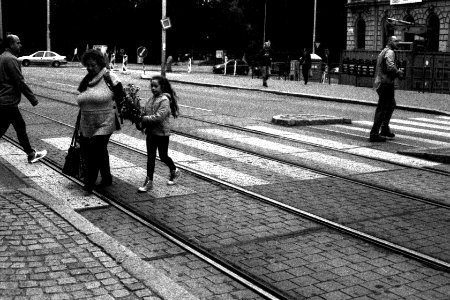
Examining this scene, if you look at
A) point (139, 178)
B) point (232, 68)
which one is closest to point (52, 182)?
point (139, 178)

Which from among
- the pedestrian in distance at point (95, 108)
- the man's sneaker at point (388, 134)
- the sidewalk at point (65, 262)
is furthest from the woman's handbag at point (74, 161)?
the man's sneaker at point (388, 134)

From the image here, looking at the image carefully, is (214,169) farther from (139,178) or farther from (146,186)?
(146,186)

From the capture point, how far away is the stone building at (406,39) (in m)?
28.2

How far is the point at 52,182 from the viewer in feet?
27.5

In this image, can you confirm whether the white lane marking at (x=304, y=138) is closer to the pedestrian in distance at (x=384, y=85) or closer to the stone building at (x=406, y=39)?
the pedestrian in distance at (x=384, y=85)

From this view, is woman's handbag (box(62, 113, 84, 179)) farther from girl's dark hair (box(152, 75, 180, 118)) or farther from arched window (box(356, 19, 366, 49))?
arched window (box(356, 19, 366, 49))

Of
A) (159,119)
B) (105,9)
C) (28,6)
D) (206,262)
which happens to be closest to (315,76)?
(159,119)

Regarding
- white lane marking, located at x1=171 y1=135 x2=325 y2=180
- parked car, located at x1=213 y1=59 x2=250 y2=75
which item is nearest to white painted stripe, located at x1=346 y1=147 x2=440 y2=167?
white lane marking, located at x1=171 y1=135 x2=325 y2=180

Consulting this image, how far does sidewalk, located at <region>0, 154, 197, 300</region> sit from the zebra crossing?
815 mm

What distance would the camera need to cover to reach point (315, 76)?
125 ft

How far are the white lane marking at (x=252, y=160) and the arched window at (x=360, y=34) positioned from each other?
44.1 m

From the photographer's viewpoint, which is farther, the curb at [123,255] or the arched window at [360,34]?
the arched window at [360,34]

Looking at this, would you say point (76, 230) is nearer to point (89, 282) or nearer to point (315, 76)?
point (89, 282)

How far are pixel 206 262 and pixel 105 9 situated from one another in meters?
70.9
